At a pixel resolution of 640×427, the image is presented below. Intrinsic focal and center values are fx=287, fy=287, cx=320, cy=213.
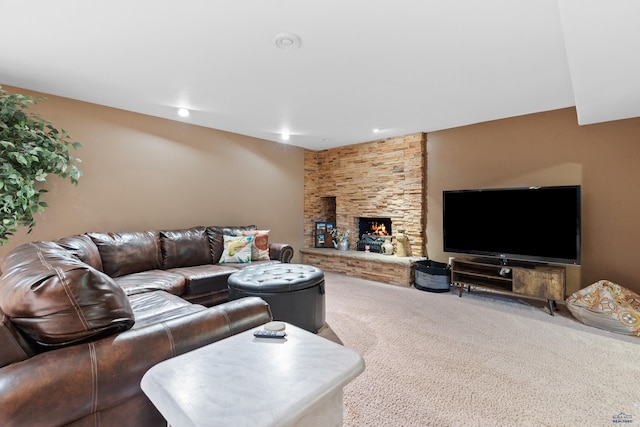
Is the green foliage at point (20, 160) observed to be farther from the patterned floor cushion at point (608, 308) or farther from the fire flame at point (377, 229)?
the patterned floor cushion at point (608, 308)

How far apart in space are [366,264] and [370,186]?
1361 millimetres

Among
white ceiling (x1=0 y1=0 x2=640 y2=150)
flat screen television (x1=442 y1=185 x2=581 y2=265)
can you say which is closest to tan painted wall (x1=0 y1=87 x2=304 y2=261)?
white ceiling (x1=0 y1=0 x2=640 y2=150)

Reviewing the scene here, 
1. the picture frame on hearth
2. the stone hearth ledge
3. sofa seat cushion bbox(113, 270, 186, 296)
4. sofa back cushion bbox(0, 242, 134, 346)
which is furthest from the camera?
the picture frame on hearth

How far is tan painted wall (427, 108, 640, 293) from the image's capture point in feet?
10.1

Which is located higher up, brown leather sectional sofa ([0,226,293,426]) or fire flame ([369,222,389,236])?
fire flame ([369,222,389,236])

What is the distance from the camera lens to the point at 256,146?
480cm

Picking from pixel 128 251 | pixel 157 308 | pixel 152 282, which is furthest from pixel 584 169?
pixel 128 251

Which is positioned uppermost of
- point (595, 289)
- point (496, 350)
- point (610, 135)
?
point (610, 135)

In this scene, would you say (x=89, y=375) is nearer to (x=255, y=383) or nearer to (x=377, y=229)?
(x=255, y=383)

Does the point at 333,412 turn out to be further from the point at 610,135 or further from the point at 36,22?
the point at 610,135

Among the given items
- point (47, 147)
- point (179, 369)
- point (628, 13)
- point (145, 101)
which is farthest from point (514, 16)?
point (47, 147)

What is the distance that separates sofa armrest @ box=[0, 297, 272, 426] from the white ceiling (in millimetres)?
1822

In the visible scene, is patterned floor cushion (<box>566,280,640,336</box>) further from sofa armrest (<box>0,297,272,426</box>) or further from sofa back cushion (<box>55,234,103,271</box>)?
sofa back cushion (<box>55,234,103,271</box>)

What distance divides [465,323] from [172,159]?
404cm
